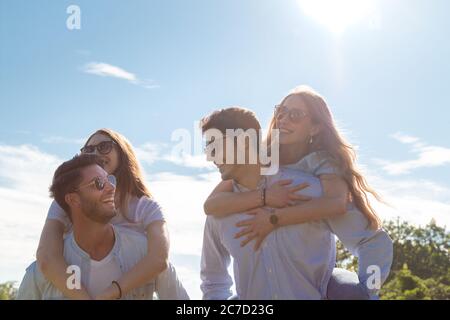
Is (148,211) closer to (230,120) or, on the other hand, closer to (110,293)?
(110,293)

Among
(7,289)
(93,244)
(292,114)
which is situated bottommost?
(7,289)

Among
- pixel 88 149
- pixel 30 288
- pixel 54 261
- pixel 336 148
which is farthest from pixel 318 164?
pixel 30 288

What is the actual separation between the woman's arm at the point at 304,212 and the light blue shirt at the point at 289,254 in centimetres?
8

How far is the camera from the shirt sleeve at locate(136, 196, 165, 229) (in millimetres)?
5832

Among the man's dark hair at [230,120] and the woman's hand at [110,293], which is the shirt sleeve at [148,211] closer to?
the woman's hand at [110,293]

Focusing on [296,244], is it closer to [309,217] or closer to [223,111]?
[309,217]

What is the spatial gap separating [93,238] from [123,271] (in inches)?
16.5

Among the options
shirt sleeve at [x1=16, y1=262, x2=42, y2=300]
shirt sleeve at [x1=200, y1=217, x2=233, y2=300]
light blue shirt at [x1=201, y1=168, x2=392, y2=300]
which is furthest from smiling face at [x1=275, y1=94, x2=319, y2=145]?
shirt sleeve at [x1=16, y1=262, x2=42, y2=300]

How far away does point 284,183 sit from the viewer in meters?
5.36

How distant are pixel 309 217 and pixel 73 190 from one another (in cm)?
224

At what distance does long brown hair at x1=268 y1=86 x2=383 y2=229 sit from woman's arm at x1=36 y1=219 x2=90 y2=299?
2288 mm

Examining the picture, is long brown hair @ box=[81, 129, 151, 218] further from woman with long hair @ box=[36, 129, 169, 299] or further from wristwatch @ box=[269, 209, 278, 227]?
wristwatch @ box=[269, 209, 278, 227]

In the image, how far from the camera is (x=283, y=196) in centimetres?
523
